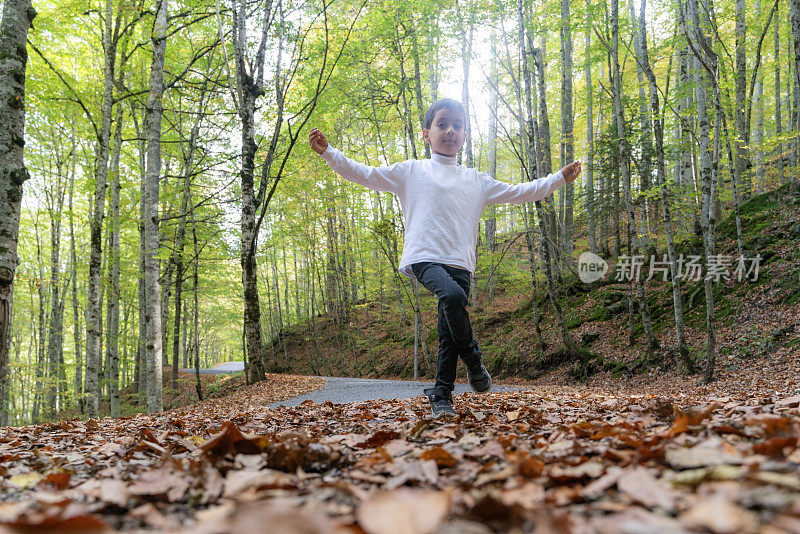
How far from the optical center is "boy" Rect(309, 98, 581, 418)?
9.93ft

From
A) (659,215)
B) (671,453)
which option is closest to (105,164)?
(671,453)

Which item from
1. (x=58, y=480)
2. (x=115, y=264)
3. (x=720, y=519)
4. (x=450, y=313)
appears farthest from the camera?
(x=115, y=264)

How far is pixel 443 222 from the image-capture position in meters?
3.16

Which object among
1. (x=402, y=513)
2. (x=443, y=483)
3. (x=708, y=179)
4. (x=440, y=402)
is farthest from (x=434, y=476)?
(x=708, y=179)

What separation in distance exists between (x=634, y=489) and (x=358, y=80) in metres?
14.4

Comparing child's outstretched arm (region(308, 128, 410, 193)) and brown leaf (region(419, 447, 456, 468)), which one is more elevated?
child's outstretched arm (region(308, 128, 410, 193))

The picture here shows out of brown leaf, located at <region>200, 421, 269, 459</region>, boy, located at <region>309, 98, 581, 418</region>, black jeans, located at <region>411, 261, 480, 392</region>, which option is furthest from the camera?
boy, located at <region>309, 98, 581, 418</region>

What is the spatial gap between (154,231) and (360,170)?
6492mm

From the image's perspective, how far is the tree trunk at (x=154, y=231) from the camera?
25.5 feet

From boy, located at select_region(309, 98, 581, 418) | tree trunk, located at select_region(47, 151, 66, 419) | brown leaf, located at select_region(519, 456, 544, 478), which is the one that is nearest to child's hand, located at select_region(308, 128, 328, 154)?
boy, located at select_region(309, 98, 581, 418)

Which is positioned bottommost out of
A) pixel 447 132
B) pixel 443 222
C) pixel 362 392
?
pixel 362 392

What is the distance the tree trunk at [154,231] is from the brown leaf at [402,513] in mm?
8105

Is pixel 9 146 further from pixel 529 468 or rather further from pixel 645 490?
pixel 645 490

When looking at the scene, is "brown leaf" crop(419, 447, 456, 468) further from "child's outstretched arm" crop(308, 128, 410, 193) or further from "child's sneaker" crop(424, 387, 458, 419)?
"child's outstretched arm" crop(308, 128, 410, 193)
